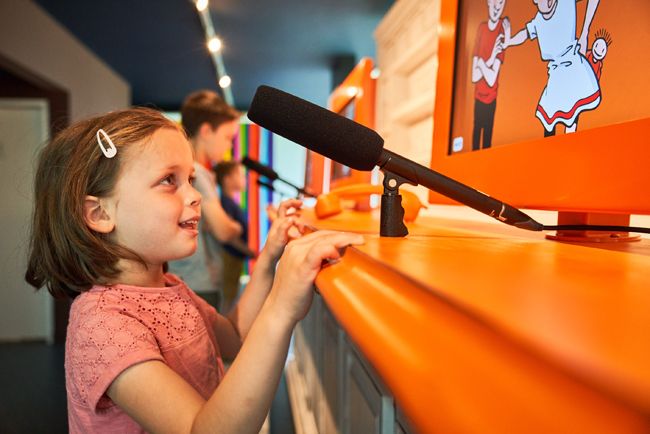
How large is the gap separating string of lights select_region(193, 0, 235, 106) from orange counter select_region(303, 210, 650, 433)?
106 inches

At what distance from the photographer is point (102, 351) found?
1.60 feet

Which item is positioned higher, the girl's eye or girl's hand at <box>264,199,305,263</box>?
the girl's eye

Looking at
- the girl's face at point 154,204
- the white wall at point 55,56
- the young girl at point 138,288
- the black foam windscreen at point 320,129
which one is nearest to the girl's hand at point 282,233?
the young girl at point 138,288

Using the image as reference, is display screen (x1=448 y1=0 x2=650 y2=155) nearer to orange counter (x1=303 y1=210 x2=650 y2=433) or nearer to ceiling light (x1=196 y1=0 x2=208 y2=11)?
orange counter (x1=303 y1=210 x2=650 y2=433)

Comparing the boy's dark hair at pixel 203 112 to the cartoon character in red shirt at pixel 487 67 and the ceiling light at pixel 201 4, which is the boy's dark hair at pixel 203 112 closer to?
the ceiling light at pixel 201 4

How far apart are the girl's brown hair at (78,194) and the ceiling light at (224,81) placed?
3.58 metres

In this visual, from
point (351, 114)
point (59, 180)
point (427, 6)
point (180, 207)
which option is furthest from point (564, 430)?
point (351, 114)

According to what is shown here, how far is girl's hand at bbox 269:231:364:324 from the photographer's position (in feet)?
1.26

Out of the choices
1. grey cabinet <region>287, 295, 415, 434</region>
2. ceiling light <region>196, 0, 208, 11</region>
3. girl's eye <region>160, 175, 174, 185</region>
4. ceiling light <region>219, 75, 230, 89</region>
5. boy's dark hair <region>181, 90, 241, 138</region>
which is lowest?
grey cabinet <region>287, 295, 415, 434</region>

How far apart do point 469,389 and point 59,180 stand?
74 centimetres

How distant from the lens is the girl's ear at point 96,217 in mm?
636

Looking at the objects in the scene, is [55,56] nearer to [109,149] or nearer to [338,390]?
[109,149]

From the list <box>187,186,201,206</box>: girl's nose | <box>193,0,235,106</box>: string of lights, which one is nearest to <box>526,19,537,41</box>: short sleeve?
<box>187,186,201,206</box>: girl's nose

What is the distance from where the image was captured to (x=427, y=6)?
1200 millimetres
